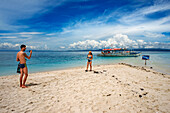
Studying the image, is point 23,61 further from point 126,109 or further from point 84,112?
point 126,109

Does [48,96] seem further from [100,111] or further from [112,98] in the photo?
[112,98]

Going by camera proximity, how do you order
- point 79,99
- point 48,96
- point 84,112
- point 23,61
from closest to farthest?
point 84,112 < point 79,99 < point 48,96 < point 23,61

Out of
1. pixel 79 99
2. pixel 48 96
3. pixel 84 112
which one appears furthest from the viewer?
pixel 48 96

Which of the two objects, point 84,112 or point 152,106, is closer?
point 84,112

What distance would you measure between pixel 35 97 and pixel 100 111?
3.18 metres

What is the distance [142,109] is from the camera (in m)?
3.65

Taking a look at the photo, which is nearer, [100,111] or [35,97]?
[100,111]

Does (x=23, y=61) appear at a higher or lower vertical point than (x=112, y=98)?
higher

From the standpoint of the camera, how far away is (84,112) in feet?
11.5

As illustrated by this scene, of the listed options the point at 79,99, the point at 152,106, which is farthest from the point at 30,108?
the point at 152,106

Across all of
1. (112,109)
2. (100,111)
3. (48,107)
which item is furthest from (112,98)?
(48,107)

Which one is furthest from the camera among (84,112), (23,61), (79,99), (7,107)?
(23,61)

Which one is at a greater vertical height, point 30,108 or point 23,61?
point 23,61

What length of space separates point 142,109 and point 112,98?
1239mm
